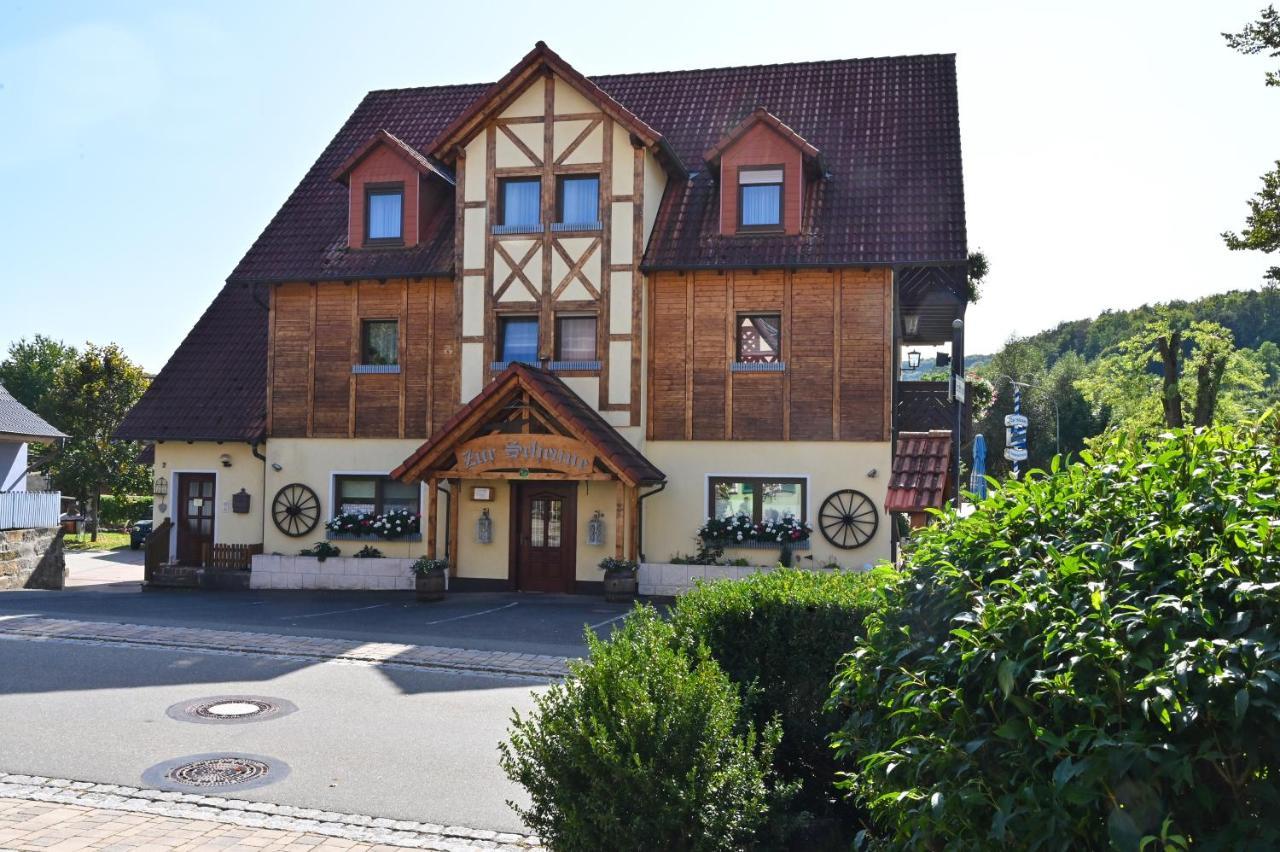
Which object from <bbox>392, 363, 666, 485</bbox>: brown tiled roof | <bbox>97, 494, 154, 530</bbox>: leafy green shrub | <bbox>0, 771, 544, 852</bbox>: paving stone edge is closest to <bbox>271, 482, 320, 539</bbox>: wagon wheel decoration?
<bbox>392, 363, 666, 485</bbox>: brown tiled roof

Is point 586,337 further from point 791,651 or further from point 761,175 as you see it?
point 791,651

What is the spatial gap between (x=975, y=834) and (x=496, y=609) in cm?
1697

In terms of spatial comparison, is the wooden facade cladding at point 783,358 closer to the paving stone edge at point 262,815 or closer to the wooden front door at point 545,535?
the wooden front door at point 545,535

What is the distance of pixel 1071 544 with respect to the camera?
407 cm

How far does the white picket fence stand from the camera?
2617 centimetres

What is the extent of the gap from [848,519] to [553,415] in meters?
5.89

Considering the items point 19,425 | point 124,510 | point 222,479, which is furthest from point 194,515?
point 124,510

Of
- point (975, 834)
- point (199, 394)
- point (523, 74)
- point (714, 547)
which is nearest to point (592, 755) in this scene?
point (975, 834)

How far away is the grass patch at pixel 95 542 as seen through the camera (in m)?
39.4

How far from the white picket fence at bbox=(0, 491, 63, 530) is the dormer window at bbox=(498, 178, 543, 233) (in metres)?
13.2

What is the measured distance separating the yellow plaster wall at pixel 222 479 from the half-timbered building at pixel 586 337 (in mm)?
50

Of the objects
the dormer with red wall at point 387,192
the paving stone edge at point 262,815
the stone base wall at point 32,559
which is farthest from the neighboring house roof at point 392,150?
the paving stone edge at point 262,815

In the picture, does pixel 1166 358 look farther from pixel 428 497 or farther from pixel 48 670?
pixel 48 670

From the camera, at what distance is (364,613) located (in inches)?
775
